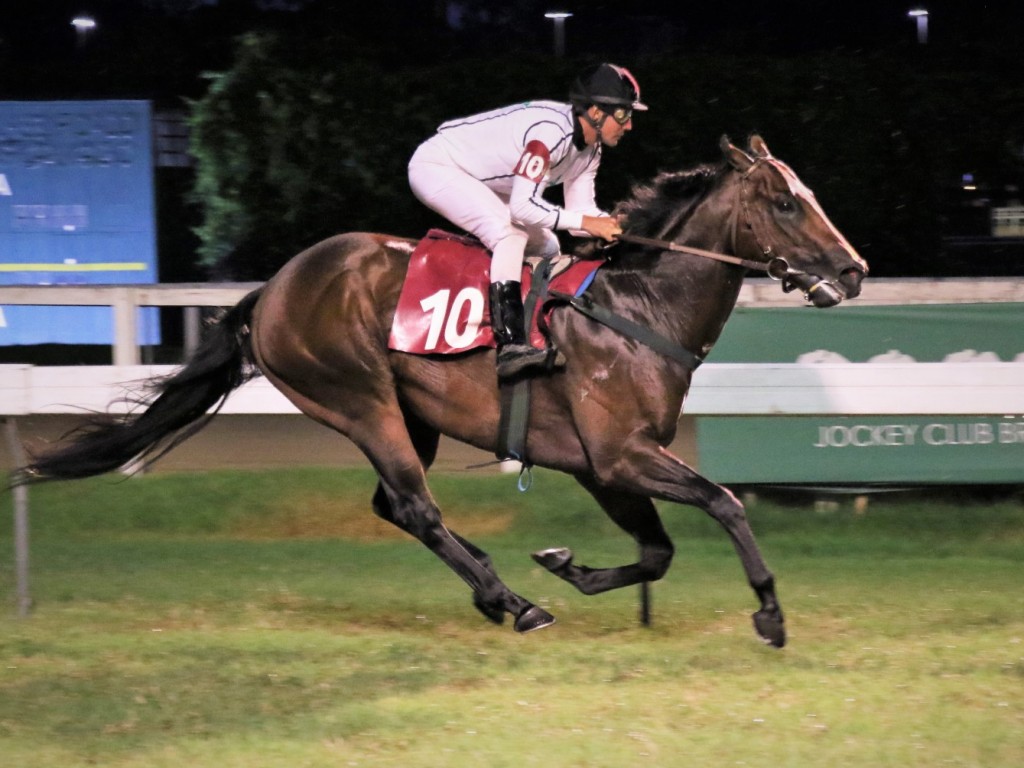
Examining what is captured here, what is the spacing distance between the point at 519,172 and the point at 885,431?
2792 mm

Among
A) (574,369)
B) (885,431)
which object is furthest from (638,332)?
(885,431)

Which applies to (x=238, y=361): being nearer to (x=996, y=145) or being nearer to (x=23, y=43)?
(x=996, y=145)

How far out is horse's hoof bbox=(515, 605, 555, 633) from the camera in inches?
202

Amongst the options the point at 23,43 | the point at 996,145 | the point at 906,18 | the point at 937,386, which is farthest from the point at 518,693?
the point at 23,43

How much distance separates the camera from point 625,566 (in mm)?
5301

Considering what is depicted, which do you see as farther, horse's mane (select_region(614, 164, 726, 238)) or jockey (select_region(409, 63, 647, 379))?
horse's mane (select_region(614, 164, 726, 238))

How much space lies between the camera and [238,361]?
589 cm

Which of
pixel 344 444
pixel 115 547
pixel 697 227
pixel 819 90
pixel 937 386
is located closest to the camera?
pixel 697 227

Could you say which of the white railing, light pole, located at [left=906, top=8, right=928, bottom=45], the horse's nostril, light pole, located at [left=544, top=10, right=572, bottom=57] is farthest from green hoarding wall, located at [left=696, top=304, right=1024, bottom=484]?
light pole, located at [left=906, top=8, right=928, bottom=45]

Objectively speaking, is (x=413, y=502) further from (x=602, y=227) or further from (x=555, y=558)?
(x=602, y=227)

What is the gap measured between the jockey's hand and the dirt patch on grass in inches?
106

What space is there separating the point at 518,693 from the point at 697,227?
5.75 ft

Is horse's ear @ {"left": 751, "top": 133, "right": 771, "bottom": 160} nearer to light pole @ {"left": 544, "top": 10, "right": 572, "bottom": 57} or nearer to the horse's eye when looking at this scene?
the horse's eye

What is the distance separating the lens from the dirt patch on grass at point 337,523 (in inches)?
297
